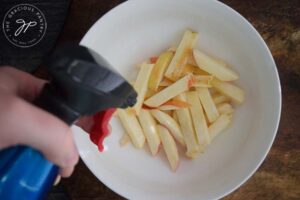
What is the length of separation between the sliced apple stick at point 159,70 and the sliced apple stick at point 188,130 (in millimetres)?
54

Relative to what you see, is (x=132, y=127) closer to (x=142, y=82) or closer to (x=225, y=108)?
(x=142, y=82)

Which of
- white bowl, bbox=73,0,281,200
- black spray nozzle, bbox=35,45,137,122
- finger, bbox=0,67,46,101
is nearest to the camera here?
black spray nozzle, bbox=35,45,137,122

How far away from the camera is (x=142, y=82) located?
0.97m

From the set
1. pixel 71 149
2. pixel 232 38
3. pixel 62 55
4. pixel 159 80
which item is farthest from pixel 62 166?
pixel 232 38

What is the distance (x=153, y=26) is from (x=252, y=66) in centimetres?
22

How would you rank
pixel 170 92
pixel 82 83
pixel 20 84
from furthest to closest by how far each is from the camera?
pixel 170 92
pixel 20 84
pixel 82 83

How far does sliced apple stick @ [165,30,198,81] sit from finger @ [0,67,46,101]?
1.04ft

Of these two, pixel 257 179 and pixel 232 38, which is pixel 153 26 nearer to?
pixel 232 38

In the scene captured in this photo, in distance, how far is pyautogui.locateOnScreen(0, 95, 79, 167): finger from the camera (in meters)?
0.56

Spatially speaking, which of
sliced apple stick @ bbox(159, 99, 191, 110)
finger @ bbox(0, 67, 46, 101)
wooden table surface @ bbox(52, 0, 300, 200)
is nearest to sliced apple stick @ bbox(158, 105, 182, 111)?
sliced apple stick @ bbox(159, 99, 191, 110)

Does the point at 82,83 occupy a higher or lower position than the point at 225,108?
higher

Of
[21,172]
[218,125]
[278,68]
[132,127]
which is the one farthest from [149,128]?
[21,172]

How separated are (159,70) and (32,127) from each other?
18.0 inches

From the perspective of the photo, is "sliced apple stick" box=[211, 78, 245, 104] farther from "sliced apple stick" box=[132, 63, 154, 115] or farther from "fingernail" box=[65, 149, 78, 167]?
"fingernail" box=[65, 149, 78, 167]
